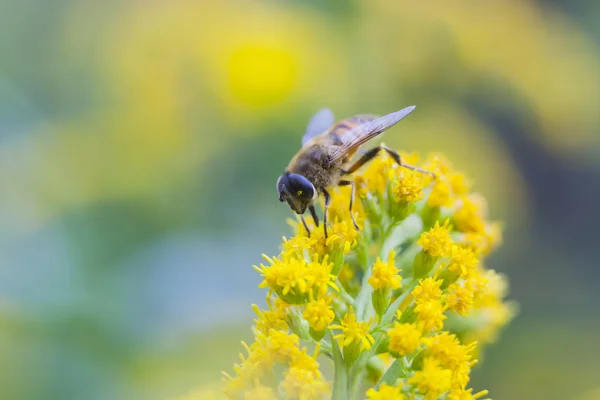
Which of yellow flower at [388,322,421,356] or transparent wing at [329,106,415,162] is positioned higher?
transparent wing at [329,106,415,162]

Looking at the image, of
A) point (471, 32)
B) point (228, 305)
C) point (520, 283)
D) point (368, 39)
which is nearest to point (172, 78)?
point (368, 39)

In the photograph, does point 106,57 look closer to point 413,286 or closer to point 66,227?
point 66,227

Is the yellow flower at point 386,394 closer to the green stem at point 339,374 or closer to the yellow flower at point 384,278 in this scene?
the green stem at point 339,374

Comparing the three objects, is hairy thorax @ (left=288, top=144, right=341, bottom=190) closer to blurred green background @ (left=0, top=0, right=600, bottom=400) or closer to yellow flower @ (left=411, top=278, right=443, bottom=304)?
yellow flower @ (left=411, top=278, right=443, bottom=304)

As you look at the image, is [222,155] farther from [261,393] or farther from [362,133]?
[261,393]

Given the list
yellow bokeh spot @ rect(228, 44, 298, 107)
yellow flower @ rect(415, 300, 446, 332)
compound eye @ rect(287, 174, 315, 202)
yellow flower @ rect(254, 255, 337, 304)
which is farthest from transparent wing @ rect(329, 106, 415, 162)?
yellow bokeh spot @ rect(228, 44, 298, 107)

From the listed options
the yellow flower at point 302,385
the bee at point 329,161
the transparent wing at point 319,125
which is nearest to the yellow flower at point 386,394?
the yellow flower at point 302,385

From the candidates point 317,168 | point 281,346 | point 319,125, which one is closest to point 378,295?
point 281,346
